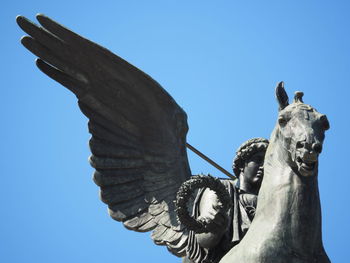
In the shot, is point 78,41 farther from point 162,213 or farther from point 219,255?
point 219,255

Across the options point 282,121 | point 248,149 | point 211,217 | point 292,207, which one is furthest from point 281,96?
point 248,149

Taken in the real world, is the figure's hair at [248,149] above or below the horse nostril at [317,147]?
above

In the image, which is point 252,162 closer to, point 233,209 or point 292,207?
point 233,209

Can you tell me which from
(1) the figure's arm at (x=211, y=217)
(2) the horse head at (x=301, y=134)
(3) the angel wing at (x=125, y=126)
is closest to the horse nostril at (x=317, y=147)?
(2) the horse head at (x=301, y=134)

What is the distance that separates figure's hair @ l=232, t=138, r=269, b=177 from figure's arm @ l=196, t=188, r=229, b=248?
1.89ft

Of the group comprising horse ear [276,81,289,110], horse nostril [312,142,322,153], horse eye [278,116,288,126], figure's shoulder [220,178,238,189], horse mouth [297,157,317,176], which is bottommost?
horse mouth [297,157,317,176]

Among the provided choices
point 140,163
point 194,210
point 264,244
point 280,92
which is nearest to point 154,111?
point 140,163

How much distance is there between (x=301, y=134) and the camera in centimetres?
819

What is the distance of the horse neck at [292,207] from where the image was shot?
820cm

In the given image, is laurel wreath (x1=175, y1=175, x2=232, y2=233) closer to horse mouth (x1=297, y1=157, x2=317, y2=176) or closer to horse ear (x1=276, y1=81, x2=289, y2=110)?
horse ear (x1=276, y1=81, x2=289, y2=110)

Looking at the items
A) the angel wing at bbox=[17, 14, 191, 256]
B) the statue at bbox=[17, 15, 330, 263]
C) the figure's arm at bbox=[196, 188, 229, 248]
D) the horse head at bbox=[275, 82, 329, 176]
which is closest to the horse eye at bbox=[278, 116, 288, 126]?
the horse head at bbox=[275, 82, 329, 176]

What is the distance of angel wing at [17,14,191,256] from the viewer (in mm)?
10883

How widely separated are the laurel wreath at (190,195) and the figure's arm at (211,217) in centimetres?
6

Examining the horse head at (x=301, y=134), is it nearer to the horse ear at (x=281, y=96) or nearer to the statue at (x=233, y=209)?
the horse ear at (x=281, y=96)
